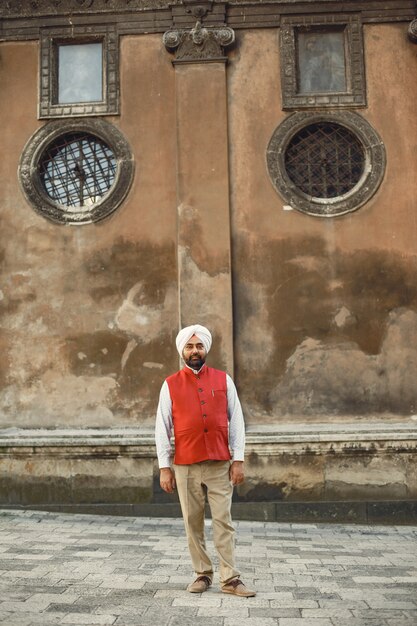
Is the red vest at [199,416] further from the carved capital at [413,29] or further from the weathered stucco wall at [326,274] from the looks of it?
the carved capital at [413,29]

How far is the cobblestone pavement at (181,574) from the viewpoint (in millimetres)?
4691

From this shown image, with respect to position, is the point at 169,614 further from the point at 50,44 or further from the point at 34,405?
the point at 50,44

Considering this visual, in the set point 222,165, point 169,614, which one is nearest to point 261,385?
point 222,165

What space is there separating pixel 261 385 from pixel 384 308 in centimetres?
187

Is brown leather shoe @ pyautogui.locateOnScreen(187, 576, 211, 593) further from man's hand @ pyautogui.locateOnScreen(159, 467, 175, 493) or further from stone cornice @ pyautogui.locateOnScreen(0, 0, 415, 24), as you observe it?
stone cornice @ pyautogui.locateOnScreen(0, 0, 415, 24)

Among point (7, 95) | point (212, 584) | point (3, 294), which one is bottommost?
point (212, 584)

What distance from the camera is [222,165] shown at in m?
9.89

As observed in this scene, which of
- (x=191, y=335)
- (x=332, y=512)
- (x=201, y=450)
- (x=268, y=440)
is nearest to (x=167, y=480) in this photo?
(x=201, y=450)

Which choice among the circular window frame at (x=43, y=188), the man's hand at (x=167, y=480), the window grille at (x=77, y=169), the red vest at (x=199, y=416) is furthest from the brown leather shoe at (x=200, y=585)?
the window grille at (x=77, y=169)

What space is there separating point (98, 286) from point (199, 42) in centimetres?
349

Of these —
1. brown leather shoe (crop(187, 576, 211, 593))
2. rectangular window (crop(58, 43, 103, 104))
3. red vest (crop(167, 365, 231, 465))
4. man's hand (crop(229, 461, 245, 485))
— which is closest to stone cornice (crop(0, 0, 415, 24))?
rectangular window (crop(58, 43, 103, 104))

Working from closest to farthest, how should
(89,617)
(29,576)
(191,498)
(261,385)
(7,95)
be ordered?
(89,617) < (191,498) < (29,576) < (261,385) < (7,95)

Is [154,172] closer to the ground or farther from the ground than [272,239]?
farther from the ground

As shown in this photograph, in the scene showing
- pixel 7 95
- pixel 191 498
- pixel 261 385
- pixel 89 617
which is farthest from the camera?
pixel 7 95
